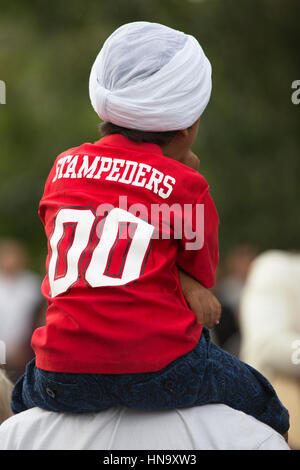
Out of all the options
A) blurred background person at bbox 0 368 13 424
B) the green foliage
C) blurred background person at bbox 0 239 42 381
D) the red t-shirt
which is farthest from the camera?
the green foliage

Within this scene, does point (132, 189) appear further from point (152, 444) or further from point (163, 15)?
point (163, 15)

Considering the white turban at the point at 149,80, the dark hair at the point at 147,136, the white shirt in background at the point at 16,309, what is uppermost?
the white turban at the point at 149,80

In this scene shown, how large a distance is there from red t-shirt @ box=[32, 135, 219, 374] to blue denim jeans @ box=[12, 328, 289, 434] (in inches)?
1.1

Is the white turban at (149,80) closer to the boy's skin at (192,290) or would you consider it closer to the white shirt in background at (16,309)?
the boy's skin at (192,290)

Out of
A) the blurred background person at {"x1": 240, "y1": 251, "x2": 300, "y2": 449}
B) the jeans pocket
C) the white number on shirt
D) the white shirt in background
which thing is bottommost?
the white shirt in background

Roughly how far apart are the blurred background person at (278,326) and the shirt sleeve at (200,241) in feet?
7.31

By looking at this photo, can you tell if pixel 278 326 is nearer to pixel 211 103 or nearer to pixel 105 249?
pixel 105 249

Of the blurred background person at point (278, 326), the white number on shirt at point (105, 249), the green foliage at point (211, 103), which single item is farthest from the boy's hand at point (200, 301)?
the green foliage at point (211, 103)

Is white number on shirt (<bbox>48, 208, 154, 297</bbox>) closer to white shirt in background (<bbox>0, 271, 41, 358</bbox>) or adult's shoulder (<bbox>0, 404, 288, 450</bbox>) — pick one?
adult's shoulder (<bbox>0, 404, 288, 450</bbox>)

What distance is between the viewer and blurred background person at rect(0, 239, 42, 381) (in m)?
7.29

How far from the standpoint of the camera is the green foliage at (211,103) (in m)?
10.6

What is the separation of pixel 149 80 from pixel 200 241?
0.45m

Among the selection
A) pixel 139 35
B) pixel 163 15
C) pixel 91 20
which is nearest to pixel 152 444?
pixel 139 35

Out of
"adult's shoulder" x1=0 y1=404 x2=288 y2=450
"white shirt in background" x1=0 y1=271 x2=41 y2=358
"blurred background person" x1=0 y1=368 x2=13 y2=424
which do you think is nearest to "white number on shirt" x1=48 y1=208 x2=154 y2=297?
"adult's shoulder" x1=0 y1=404 x2=288 y2=450
